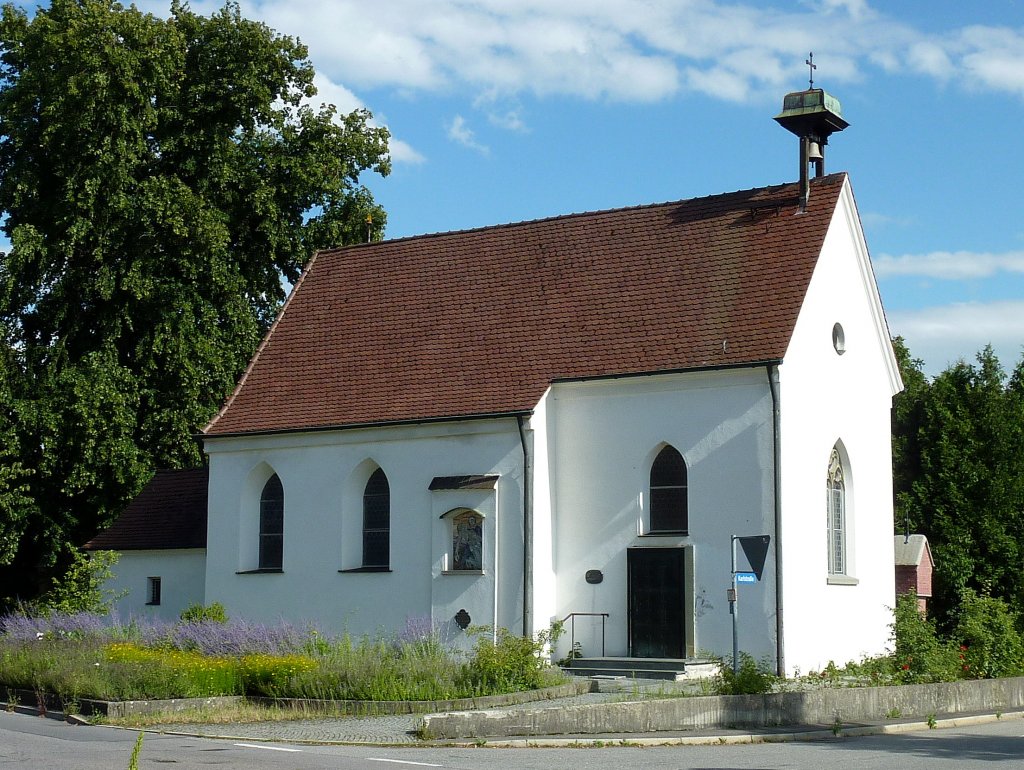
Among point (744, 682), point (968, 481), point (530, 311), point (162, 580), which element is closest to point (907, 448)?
point (968, 481)

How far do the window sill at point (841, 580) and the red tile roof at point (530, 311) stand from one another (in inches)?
183

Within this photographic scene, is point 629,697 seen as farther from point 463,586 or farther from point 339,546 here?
point 339,546

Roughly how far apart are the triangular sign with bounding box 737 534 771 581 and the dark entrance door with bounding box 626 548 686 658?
18.8ft

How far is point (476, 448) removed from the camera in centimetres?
2517

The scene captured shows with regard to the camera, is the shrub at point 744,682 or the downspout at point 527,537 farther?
the downspout at point 527,537

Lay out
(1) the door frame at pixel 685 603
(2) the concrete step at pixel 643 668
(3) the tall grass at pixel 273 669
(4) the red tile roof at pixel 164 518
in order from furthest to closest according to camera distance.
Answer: (4) the red tile roof at pixel 164 518, (1) the door frame at pixel 685 603, (2) the concrete step at pixel 643 668, (3) the tall grass at pixel 273 669

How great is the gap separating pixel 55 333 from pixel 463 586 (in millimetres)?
16090

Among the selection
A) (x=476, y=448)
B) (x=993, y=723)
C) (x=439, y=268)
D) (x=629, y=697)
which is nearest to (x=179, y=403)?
(x=439, y=268)

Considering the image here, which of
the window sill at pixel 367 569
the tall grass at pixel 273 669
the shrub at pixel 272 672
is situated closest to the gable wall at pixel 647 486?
the tall grass at pixel 273 669

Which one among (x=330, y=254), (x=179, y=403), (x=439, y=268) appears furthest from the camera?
(x=179, y=403)

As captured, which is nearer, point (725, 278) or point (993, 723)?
point (993, 723)

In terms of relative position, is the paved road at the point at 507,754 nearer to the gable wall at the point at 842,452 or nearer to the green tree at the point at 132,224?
the gable wall at the point at 842,452

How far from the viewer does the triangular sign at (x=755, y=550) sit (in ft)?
57.9

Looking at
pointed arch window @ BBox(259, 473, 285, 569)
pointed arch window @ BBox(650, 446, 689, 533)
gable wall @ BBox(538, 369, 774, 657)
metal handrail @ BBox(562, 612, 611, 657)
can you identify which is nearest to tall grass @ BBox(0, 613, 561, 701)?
metal handrail @ BBox(562, 612, 611, 657)
